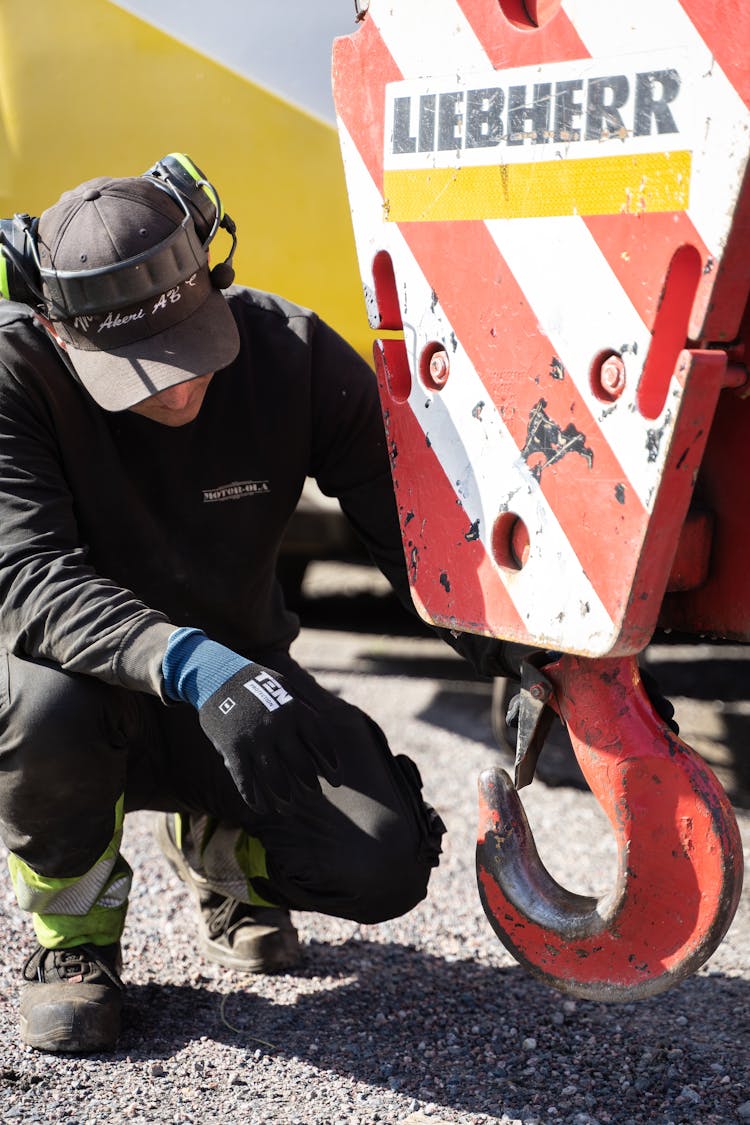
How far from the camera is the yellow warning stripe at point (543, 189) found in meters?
1.38

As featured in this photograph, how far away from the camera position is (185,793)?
7.50ft

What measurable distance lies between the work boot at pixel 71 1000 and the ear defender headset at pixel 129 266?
3.42ft

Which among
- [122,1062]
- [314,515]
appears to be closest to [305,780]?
[122,1062]

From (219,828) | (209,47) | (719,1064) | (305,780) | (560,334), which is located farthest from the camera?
(209,47)

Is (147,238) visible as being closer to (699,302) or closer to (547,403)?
(547,403)

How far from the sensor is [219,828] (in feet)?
7.82

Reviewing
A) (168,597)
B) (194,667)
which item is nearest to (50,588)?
(194,667)

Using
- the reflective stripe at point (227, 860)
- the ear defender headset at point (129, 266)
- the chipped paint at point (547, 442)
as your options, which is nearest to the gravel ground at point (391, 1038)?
the reflective stripe at point (227, 860)

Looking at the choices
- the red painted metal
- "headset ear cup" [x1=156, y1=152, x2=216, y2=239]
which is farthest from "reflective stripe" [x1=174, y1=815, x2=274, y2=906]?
"headset ear cup" [x1=156, y1=152, x2=216, y2=239]

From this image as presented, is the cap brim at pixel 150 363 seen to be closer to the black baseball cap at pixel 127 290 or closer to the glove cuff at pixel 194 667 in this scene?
the black baseball cap at pixel 127 290

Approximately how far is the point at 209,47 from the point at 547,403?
1.43 m

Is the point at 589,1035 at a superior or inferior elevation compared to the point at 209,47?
inferior

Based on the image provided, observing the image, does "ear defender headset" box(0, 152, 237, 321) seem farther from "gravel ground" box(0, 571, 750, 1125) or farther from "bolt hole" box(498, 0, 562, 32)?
"gravel ground" box(0, 571, 750, 1125)

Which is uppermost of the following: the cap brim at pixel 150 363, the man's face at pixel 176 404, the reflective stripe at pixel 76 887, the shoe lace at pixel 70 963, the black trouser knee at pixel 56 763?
the cap brim at pixel 150 363
